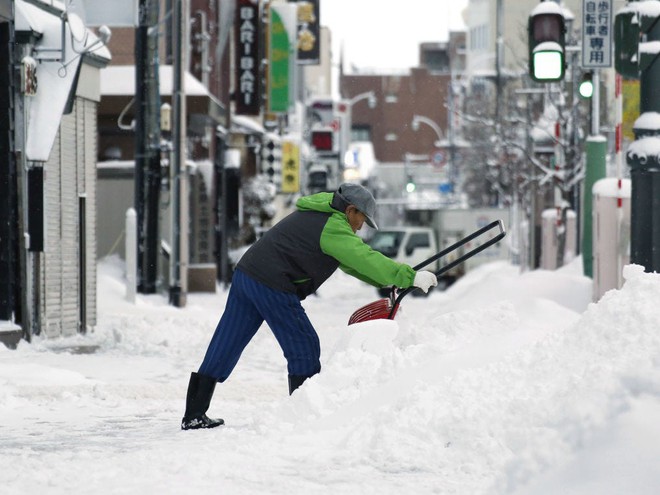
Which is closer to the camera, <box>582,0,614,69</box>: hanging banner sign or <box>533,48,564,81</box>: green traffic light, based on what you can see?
<box>533,48,564,81</box>: green traffic light

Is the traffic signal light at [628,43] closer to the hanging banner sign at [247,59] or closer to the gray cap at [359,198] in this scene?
the gray cap at [359,198]

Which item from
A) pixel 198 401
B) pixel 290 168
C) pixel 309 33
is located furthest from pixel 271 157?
pixel 198 401

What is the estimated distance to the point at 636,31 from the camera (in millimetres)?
12086

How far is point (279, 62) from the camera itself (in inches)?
1718

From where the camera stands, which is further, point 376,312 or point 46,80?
point 46,80

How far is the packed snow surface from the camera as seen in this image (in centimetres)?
620

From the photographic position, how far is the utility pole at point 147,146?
24.2m

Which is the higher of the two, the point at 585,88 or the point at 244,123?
the point at 585,88

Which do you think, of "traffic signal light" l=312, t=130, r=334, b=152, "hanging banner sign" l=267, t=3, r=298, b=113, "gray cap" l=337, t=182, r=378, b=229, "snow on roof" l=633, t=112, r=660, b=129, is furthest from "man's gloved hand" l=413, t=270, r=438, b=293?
"traffic signal light" l=312, t=130, r=334, b=152

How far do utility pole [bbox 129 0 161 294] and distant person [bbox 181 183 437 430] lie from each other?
1607 cm

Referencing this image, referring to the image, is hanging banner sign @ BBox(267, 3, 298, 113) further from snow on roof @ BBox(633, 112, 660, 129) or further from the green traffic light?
snow on roof @ BBox(633, 112, 660, 129)

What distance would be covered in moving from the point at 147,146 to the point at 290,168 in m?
22.6

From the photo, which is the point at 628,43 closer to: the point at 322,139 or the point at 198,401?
the point at 198,401

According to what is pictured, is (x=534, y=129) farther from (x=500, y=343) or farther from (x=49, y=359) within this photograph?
(x=500, y=343)
